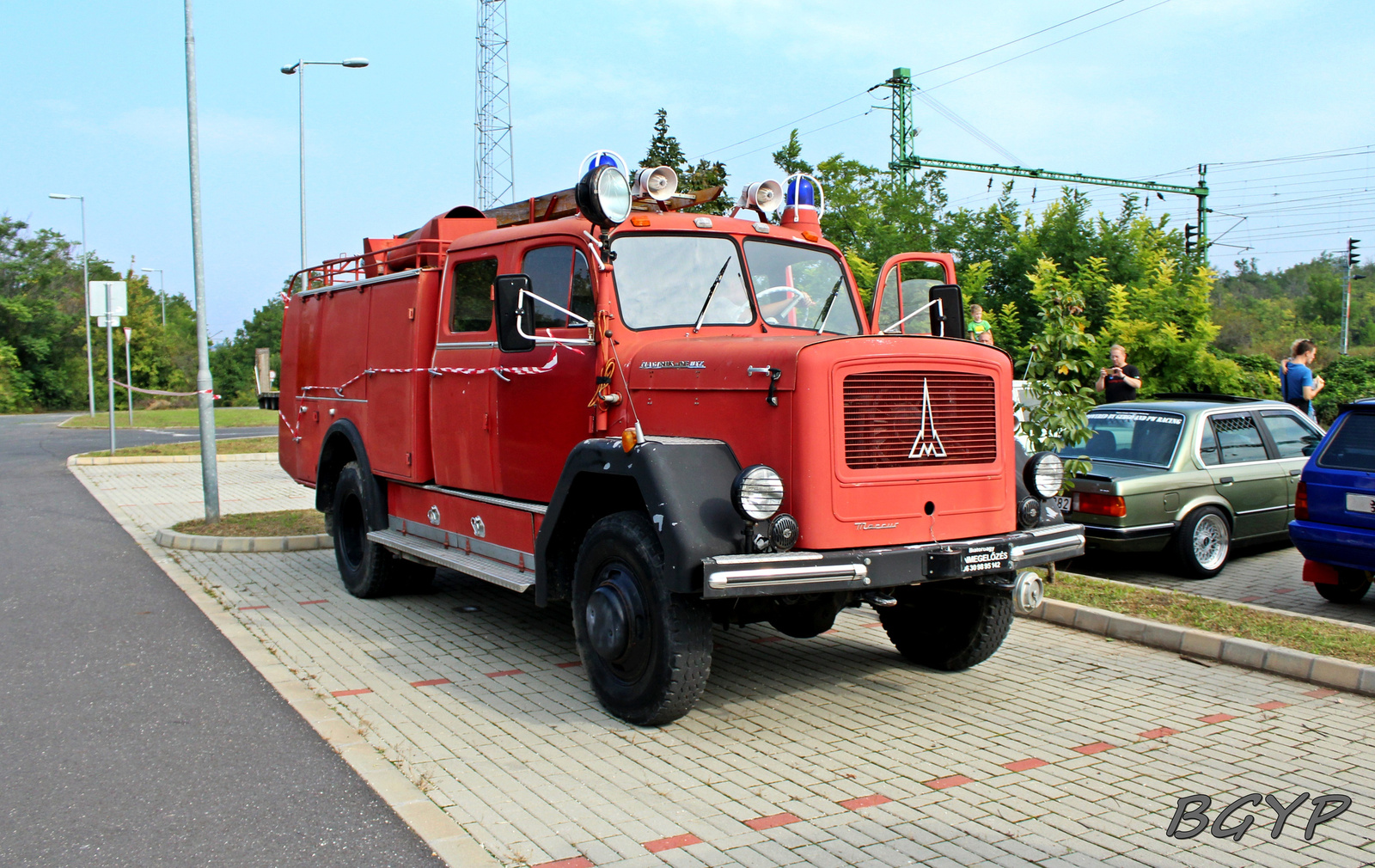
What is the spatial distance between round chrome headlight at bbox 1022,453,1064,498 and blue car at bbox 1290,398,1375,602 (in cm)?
293

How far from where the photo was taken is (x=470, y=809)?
423cm

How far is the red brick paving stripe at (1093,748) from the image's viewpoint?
491 centimetres

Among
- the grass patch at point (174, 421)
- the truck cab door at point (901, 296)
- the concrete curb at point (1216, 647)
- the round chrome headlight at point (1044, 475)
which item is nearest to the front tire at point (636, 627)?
the round chrome headlight at point (1044, 475)

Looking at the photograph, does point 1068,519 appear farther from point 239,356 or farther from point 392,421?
point 239,356

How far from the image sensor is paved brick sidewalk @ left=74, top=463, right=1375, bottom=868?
3.92 metres

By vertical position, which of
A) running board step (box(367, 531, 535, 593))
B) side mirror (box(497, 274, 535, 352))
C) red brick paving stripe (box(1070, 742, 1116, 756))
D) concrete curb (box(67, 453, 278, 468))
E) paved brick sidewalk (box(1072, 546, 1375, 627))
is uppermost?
side mirror (box(497, 274, 535, 352))

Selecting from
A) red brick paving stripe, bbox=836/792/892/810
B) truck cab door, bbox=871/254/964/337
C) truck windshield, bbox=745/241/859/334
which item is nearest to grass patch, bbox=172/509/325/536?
truck windshield, bbox=745/241/859/334

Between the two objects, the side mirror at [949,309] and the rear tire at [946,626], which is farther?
the side mirror at [949,309]

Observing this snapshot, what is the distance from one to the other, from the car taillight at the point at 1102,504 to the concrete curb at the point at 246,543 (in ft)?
24.0

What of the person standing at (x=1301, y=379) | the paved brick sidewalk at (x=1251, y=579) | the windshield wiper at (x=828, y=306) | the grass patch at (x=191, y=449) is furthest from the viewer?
the grass patch at (x=191, y=449)

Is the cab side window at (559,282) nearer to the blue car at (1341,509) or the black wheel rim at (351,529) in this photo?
the black wheel rim at (351,529)

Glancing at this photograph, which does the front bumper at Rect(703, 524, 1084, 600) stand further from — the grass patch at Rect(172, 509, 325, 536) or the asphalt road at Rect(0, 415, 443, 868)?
the grass patch at Rect(172, 509, 325, 536)

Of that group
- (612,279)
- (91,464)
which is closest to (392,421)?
(612,279)

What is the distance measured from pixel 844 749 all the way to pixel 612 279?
2848 mm
